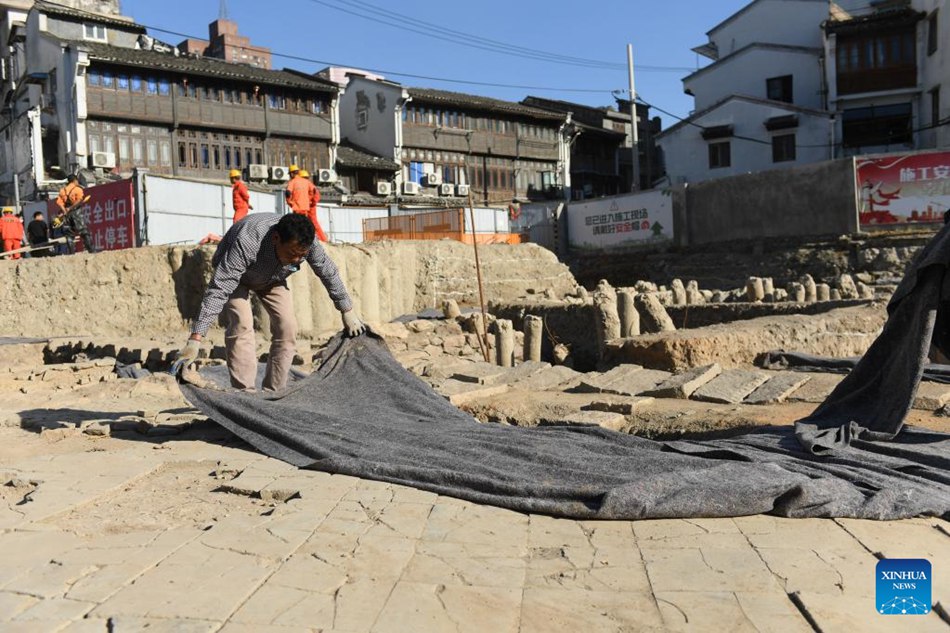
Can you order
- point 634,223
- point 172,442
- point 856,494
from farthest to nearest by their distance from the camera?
point 634,223, point 172,442, point 856,494

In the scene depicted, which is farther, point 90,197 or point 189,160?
point 189,160

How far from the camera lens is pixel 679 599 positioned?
106 inches

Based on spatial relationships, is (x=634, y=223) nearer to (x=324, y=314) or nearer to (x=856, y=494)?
(x=324, y=314)

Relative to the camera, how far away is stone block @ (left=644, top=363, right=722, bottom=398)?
623cm

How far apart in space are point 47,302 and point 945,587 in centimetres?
1189

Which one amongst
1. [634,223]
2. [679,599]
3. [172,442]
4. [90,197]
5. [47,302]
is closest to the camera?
[679,599]

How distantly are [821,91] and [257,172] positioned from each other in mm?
20724

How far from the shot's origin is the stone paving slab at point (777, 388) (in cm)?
590

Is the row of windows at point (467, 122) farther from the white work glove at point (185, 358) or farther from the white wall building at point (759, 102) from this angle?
the white work glove at point (185, 358)

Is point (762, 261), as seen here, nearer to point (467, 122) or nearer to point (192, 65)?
point (467, 122)

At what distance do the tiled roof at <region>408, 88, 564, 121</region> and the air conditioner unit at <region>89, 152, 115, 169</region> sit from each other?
1189 cm

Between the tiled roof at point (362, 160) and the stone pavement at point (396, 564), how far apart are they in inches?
1066

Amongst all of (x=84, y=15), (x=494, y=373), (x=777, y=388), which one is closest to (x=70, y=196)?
(x=494, y=373)

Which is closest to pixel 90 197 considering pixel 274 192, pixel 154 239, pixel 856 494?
pixel 154 239
